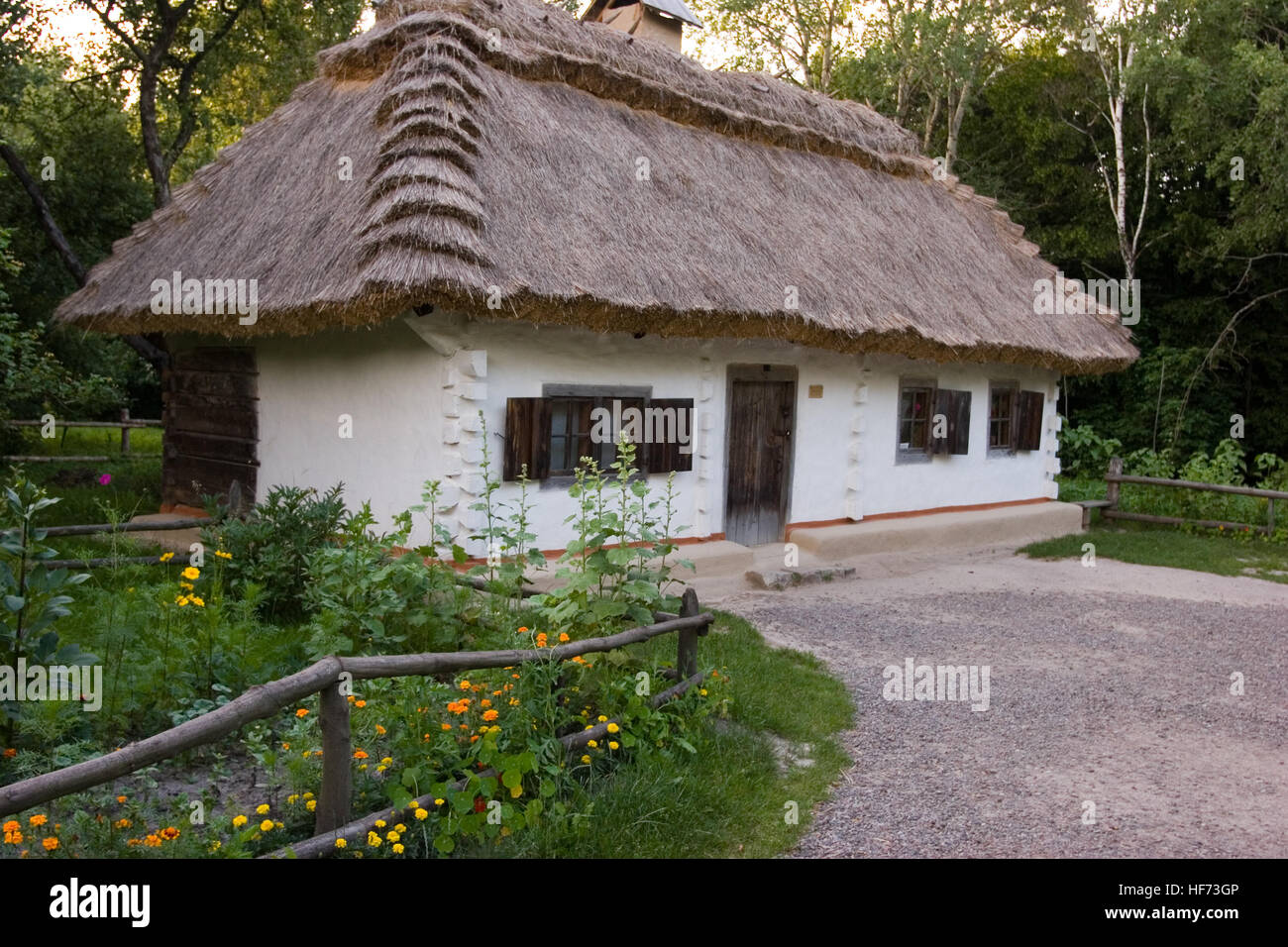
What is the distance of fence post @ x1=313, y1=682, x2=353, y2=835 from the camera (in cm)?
338

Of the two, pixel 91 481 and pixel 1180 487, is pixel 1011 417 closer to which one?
pixel 1180 487

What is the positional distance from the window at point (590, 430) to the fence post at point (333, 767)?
165 inches

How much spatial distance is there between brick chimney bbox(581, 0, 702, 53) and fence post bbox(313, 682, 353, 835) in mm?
11765

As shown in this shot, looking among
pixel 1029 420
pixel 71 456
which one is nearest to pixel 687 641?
pixel 1029 420

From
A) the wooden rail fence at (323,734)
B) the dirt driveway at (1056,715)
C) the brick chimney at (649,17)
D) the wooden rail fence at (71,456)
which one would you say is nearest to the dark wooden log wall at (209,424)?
the wooden rail fence at (71,456)

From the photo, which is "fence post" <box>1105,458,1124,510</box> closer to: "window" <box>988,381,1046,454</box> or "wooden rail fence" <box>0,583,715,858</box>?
"window" <box>988,381,1046,454</box>

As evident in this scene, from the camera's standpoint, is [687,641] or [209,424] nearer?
[687,641]

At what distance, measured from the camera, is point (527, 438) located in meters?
7.83

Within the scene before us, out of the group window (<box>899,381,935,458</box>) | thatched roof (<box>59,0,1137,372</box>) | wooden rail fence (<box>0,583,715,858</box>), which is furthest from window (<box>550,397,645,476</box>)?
window (<box>899,381,935,458</box>)

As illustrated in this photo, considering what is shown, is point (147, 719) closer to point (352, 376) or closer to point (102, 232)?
point (352, 376)

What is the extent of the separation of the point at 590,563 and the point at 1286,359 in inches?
726

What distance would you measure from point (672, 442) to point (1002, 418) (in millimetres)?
5699

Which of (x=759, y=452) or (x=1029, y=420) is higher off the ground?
(x=1029, y=420)
